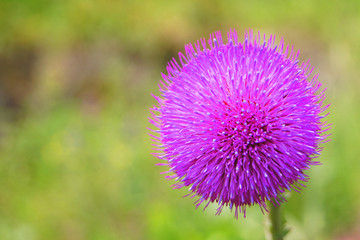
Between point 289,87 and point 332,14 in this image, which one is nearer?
point 289,87

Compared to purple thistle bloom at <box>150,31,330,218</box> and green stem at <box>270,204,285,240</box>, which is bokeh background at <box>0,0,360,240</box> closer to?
green stem at <box>270,204,285,240</box>

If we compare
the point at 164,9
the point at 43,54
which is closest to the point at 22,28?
the point at 43,54

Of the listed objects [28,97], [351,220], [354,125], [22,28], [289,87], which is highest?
[22,28]

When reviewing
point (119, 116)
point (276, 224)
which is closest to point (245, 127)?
point (276, 224)

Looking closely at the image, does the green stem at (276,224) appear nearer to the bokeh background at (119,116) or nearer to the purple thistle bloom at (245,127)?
the purple thistle bloom at (245,127)

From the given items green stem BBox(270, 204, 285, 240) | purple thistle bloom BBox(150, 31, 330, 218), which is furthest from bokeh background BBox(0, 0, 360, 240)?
purple thistle bloom BBox(150, 31, 330, 218)

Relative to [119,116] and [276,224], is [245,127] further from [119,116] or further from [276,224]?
[119,116]

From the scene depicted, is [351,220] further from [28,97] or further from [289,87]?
[28,97]
